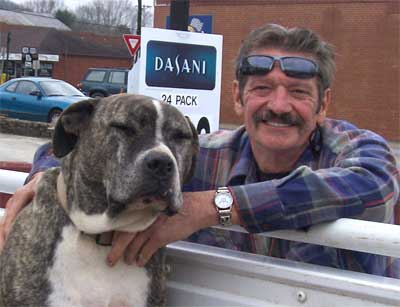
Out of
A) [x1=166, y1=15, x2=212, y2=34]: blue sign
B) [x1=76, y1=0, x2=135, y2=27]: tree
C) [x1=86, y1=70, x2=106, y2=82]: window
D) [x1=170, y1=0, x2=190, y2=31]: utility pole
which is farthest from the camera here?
[x1=76, y1=0, x2=135, y2=27]: tree

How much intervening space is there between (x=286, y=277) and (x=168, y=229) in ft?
1.41

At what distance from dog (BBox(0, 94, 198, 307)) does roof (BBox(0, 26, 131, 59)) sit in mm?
43010

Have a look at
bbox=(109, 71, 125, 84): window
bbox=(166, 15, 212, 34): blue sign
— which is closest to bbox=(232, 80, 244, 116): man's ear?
bbox=(166, 15, 212, 34): blue sign

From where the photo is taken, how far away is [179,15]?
6.66 metres

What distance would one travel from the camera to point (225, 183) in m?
2.70

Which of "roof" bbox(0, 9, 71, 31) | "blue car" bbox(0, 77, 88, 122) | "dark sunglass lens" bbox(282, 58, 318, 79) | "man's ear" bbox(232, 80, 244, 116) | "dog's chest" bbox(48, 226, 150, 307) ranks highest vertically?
"roof" bbox(0, 9, 71, 31)

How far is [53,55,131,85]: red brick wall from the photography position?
4284 cm

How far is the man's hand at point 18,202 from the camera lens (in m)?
2.38

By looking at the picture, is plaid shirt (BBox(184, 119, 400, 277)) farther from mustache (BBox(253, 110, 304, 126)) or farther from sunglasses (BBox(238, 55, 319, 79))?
sunglasses (BBox(238, 55, 319, 79))

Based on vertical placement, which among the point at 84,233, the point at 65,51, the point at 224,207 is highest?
the point at 65,51

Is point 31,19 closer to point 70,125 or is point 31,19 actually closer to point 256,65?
point 256,65

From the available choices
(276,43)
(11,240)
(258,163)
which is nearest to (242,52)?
(276,43)

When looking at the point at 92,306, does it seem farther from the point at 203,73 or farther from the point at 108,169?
the point at 203,73

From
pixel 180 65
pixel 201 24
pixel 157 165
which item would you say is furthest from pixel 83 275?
pixel 201 24
